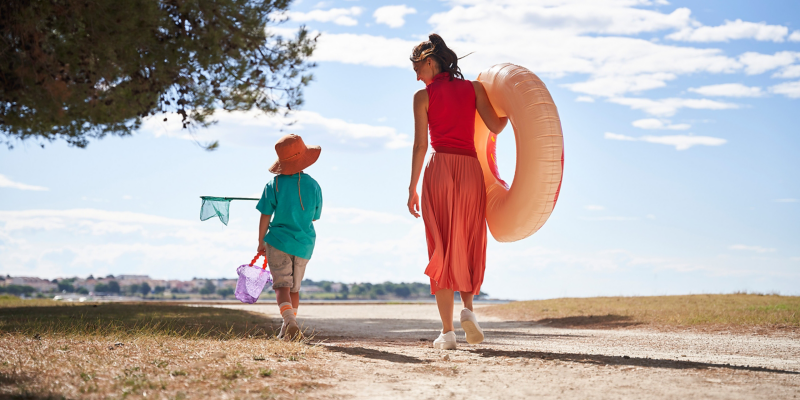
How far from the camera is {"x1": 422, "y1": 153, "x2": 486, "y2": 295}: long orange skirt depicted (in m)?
5.16

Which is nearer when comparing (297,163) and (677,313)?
(297,163)

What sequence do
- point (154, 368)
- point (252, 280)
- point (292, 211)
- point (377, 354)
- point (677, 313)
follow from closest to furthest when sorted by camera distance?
point (154, 368)
point (377, 354)
point (292, 211)
point (252, 280)
point (677, 313)

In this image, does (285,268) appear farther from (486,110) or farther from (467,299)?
(486,110)

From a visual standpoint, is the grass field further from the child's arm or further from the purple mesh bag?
the child's arm

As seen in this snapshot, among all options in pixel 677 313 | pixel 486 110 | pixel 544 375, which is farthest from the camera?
pixel 677 313

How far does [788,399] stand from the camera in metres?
3.12

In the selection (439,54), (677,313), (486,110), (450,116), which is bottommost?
(677,313)

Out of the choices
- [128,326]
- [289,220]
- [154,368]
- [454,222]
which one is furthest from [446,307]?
[128,326]

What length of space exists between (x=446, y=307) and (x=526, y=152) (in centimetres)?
145

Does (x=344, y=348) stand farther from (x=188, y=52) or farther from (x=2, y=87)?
(x=2, y=87)

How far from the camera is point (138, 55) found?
32.0ft

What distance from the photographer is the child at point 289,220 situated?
18.8ft

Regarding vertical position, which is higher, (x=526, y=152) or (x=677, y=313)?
(x=526, y=152)

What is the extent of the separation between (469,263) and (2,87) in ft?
29.1
